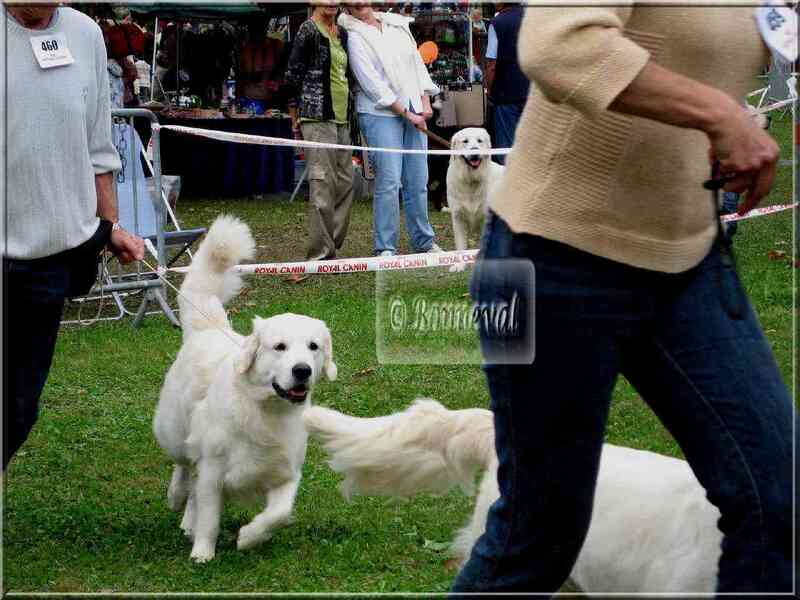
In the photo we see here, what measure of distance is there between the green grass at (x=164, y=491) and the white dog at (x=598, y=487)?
0.24m

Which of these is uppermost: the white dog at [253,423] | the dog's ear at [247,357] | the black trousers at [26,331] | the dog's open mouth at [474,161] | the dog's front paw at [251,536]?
the black trousers at [26,331]

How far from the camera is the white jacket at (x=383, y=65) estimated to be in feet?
32.0

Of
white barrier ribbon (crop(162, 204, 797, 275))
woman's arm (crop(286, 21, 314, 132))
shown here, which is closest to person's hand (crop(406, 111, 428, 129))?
woman's arm (crop(286, 21, 314, 132))

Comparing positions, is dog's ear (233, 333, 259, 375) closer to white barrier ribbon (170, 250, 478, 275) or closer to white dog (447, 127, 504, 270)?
white barrier ribbon (170, 250, 478, 275)

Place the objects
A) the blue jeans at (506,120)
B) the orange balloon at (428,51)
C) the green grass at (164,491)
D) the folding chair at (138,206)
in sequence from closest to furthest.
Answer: the green grass at (164,491) < the folding chair at (138,206) < the blue jeans at (506,120) < the orange balloon at (428,51)

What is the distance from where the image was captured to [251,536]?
4.25m

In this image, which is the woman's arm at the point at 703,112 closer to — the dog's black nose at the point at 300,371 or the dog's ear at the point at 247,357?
the dog's black nose at the point at 300,371

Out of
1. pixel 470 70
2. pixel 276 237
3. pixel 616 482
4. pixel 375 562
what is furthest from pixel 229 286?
pixel 470 70

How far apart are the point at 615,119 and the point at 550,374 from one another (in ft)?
1.54

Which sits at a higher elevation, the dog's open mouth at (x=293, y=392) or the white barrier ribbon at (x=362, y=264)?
the dog's open mouth at (x=293, y=392)

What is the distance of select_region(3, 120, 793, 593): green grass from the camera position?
157 inches

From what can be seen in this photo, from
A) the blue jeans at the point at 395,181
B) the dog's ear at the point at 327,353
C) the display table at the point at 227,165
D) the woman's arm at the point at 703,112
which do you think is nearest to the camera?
the woman's arm at the point at 703,112

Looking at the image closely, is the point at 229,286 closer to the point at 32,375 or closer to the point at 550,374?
the point at 32,375

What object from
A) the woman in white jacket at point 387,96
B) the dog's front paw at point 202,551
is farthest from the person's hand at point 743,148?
the woman in white jacket at point 387,96
